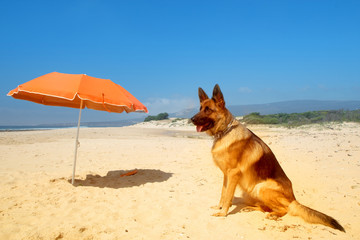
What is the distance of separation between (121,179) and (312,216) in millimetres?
5030

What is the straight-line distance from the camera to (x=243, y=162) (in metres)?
3.96

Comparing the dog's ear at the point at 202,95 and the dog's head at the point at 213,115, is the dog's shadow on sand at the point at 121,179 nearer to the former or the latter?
the dog's head at the point at 213,115

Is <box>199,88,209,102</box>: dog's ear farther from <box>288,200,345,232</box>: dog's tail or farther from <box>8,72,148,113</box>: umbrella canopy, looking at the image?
<box>288,200,345,232</box>: dog's tail

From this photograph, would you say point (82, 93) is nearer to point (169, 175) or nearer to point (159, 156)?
point (169, 175)

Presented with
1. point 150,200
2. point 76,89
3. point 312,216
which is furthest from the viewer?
point 150,200

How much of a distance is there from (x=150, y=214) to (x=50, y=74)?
4101 mm

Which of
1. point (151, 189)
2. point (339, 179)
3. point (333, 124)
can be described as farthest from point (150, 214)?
point (333, 124)

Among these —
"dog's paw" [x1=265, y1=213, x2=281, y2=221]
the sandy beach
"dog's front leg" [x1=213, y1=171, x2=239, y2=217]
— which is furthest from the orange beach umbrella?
"dog's paw" [x1=265, y1=213, x2=281, y2=221]

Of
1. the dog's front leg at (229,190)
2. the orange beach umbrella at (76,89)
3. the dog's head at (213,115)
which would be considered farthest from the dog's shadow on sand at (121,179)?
the dog's head at (213,115)

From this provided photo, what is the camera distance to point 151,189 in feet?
19.0

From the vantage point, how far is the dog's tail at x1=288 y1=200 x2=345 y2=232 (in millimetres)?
3406

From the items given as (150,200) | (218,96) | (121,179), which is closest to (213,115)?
(218,96)

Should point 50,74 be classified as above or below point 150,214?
above

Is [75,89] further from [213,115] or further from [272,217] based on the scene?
[272,217]
